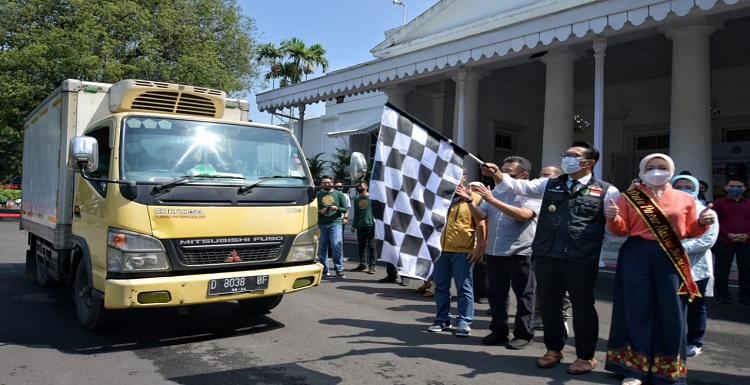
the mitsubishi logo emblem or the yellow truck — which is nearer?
the yellow truck

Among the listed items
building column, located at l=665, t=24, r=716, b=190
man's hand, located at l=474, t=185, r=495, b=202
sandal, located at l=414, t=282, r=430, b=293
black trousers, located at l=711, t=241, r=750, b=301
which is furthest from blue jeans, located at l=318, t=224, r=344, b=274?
building column, located at l=665, t=24, r=716, b=190

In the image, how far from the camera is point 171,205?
16.2ft

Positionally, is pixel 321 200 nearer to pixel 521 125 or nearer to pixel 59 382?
pixel 59 382

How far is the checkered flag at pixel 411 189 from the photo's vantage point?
4.62 meters

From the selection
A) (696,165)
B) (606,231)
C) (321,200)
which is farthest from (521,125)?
(606,231)

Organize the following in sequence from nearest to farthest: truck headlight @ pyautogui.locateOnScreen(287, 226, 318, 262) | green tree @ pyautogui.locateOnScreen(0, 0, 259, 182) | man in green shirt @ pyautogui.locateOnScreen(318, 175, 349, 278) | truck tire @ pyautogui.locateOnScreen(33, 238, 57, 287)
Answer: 1. truck headlight @ pyautogui.locateOnScreen(287, 226, 318, 262)
2. truck tire @ pyautogui.locateOnScreen(33, 238, 57, 287)
3. man in green shirt @ pyautogui.locateOnScreen(318, 175, 349, 278)
4. green tree @ pyautogui.locateOnScreen(0, 0, 259, 182)

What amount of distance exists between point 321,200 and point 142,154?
172 inches

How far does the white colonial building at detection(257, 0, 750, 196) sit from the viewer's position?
10.7 metres

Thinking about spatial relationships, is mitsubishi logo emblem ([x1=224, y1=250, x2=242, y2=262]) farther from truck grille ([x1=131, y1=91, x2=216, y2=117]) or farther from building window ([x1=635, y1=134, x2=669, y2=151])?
building window ([x1=635, y1=134, x2=669, y2=151])

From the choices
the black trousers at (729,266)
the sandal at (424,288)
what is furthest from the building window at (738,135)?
the sandal at (424,288)

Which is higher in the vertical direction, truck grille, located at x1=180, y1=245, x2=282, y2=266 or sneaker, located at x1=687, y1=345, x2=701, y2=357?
truck grille, located at x1=180, y1=245, x2=282, y2=266

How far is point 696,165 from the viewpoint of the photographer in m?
10.8

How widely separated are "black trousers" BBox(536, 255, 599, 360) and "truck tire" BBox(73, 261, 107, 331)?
4.00 meters

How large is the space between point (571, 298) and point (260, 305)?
11.7ft
